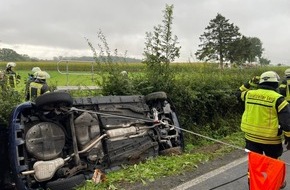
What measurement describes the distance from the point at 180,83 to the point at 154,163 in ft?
8.70

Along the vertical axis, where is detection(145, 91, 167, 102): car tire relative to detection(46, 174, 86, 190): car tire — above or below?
above

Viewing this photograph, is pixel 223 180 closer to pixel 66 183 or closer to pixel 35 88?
pixel 66 183

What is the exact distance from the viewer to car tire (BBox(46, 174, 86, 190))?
4.38 m

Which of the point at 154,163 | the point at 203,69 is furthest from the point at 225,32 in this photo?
the point at 154,163

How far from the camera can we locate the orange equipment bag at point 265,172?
376 centimetres

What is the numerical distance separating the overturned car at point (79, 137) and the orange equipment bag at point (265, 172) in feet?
7.38

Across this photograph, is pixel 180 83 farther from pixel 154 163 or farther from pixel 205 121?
pixel 154 163

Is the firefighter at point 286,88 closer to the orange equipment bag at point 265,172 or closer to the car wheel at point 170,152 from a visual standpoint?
the car wheel at point 170,152

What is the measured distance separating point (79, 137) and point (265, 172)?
2628mm

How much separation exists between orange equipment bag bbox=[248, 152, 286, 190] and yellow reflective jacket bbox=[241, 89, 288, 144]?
0.70 metres

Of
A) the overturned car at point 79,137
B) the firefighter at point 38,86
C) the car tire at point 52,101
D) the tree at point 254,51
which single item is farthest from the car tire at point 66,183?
the tree at point 254,51

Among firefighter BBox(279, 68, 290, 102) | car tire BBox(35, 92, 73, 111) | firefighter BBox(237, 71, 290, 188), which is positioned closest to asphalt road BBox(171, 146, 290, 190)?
firefighter BBox(237, 71, 290, 188)

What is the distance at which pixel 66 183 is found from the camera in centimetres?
445

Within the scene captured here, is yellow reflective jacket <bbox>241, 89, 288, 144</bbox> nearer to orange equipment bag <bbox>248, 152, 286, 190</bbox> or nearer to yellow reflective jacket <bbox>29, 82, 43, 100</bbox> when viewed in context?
orange equipment bag <bbox>248, 152, 286, 190</bbox>
